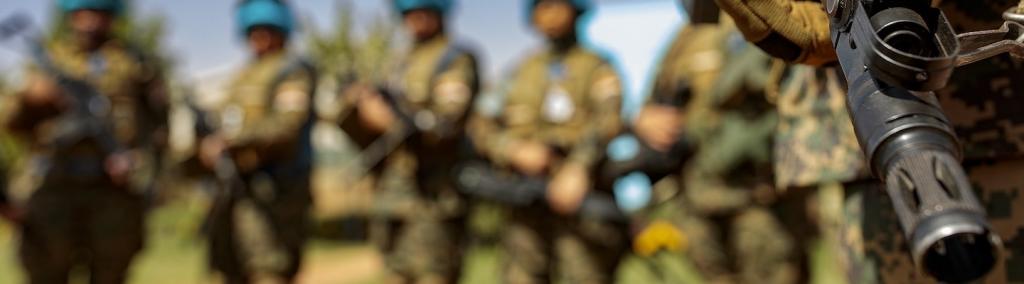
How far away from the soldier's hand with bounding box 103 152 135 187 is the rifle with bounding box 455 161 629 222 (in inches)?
67.8

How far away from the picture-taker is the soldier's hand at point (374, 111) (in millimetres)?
5312

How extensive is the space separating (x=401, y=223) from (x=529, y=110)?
0.85 m

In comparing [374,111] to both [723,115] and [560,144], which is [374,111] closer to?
[560,144]

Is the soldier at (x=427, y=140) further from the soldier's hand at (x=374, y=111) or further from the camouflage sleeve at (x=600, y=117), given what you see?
the camouflage sleeve at (x=600, y=117)

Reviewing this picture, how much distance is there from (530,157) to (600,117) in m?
0.36

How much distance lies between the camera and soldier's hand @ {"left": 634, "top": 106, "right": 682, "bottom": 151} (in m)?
4.54

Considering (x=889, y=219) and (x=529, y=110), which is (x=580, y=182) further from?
(x=889, y=219)

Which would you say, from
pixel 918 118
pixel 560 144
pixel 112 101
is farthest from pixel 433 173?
pixel 918 118

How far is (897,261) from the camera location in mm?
2105

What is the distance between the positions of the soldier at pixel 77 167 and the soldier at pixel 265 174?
59 centimetres

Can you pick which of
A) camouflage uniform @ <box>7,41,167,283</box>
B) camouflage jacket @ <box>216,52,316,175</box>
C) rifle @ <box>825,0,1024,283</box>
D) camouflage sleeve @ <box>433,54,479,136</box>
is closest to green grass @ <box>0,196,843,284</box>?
camouflage uniform @ <box>7,41,167,283</box>

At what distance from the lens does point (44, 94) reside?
18.0 feet

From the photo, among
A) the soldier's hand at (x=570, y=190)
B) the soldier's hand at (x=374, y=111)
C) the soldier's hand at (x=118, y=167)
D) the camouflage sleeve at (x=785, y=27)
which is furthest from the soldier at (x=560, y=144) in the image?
the camouflage sleeve at (x=785, y=27)

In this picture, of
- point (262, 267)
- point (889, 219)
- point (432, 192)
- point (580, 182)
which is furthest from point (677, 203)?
point (889, 219)
